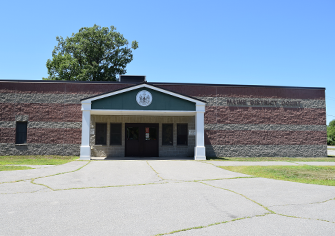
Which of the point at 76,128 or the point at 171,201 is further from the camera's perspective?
the point at 76,128

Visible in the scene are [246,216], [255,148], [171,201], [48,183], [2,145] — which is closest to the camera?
[246,216]

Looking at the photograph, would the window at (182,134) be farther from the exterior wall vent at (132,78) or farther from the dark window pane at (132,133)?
the exterior wall vent at (132,78)

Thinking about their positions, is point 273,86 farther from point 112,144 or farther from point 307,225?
point 307,225

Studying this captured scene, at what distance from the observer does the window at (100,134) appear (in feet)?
65.7

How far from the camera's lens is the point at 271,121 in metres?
21.3

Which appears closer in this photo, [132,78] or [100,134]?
[100,134]

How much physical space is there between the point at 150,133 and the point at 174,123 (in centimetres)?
192

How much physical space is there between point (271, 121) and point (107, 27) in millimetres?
31199

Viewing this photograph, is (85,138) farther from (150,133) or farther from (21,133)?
(21,133)

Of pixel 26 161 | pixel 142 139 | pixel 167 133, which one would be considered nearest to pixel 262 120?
pixel 167 133

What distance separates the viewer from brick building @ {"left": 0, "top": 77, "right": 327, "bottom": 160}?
64.3 feet

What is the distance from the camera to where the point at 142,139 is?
20.3m

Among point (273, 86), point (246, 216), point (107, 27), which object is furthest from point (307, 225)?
point (107, 27)

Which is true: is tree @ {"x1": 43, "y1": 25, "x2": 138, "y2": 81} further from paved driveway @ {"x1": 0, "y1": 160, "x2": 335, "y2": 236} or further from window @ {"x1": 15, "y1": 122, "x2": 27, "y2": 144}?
paved driveway @ {"x1": 0, "y1": 160, "x2": 335, "y2": 236}
